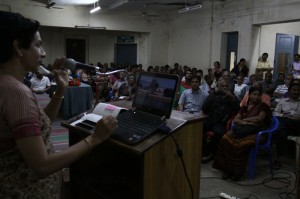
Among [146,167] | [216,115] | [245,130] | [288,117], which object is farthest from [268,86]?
[146,167]

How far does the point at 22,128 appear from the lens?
2.81ft

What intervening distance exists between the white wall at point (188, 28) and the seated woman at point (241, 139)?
11.8 feet

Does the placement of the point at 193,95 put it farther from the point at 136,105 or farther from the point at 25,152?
the point at 25,152

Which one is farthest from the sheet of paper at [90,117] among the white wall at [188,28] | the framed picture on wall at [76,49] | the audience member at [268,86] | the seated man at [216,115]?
the framed picture on wall at [76,49]

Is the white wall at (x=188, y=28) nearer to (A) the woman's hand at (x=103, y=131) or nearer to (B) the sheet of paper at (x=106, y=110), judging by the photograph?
(B) the sheet of paper at (x=106, y=110)

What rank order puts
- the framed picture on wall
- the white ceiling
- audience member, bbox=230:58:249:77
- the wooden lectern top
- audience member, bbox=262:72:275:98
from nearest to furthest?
the wooden lectern top < audience member, bbox=262:72:275:98 < audience member, bbox=230:58:249:77 < the white ceiling < the framed picture on wall

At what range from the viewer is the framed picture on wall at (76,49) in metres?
11.7

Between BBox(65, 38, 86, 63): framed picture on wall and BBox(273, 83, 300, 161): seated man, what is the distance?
29.7 feet

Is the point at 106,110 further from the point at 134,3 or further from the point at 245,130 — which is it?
the point at 134,3

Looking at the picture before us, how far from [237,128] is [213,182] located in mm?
707

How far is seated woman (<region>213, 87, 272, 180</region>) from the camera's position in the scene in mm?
3117

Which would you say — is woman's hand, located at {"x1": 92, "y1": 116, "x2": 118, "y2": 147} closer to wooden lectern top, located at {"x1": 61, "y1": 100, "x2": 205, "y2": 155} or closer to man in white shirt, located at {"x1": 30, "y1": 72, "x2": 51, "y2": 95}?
wooden lectern top, located at {"x1": 61, "y1": 100, "x2": 205, "y2": 155}

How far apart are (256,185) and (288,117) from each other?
158 centimetres

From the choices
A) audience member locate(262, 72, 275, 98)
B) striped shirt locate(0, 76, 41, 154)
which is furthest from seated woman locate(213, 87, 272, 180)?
striped shirt locate(0, 76, 41, 154)
